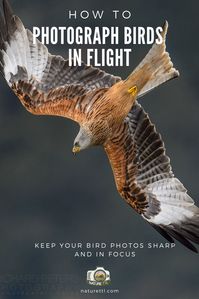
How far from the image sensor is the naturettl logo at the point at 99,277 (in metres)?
10.4

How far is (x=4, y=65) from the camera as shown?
1044 cm

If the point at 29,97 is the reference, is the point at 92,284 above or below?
below

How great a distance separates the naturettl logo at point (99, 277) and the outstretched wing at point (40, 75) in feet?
3.20

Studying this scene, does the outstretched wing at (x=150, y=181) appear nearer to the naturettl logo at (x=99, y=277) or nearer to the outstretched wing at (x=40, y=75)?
the outstretched wing at (x=40, y=75)

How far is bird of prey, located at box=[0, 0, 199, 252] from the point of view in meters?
10.2

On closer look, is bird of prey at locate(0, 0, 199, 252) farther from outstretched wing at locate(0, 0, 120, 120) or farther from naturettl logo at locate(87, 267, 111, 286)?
naturettl logo at locate(87, 267, 111, 286)

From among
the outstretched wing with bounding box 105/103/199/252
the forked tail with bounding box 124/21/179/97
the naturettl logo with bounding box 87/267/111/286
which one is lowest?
the naturettl logo with bounding box 87/267/111/286

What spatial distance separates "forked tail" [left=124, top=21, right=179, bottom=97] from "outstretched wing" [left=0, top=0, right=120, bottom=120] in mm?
143

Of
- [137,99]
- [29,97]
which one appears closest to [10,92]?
[29,97]

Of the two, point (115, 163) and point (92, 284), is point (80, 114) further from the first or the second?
point (92, 284)

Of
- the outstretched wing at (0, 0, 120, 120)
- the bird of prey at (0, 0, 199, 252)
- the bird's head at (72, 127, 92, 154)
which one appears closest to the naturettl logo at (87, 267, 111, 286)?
the bird of prey at (0, 0, 199, 252)

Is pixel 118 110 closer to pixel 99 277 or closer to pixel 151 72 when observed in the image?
pixel 151 72

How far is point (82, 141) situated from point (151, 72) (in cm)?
61

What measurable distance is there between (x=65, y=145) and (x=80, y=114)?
259 mm
